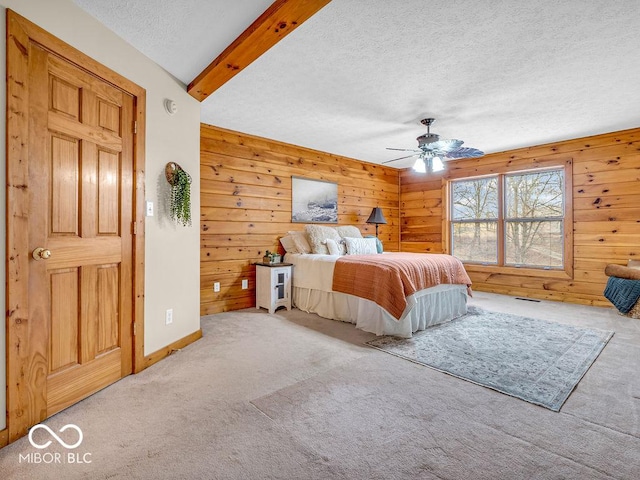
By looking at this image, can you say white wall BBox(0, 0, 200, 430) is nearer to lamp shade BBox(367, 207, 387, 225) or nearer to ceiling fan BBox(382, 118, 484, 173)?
ceiling fan BBox(382, 118, 484, 173)

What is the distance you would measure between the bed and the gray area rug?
0.49ft

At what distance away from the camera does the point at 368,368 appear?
2393 millimetres

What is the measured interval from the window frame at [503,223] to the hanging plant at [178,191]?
4685 millimetres

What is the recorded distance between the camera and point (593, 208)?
440 centimetres

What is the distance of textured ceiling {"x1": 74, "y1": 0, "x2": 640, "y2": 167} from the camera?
75.9 inches

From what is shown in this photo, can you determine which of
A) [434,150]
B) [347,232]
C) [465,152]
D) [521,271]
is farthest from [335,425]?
[521,271]

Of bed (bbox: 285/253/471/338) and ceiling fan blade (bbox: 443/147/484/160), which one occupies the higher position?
ceiling fan blade (bbox: 443/147/484/160)

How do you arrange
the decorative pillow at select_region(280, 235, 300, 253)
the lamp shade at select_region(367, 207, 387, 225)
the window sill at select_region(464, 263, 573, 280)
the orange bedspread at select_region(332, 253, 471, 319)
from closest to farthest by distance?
the orange bedspread at select_region(332, 253, 471, 319), the decorative pillow at select_region(280, 235, 300, 253), the window sill at select_region(464, 263, 573, 280), the lamp shade at select_region(367, 207, 387, 225)

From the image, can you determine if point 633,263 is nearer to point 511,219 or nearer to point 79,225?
point 511,219

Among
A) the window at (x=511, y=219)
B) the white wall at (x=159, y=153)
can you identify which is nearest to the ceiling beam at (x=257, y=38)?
the white wall at (x=159, y=153)

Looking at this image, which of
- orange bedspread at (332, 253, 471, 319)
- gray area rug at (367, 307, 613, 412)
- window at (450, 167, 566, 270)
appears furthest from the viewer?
window at (450, 167, 566, 270)

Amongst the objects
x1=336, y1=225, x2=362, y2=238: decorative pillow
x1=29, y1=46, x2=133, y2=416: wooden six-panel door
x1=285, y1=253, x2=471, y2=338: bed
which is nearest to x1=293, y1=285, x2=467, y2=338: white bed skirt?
x1=285, y1=253, x2=471, y2=338: bed

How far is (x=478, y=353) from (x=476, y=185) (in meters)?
3.84

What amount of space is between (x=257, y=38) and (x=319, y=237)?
9.20ft
